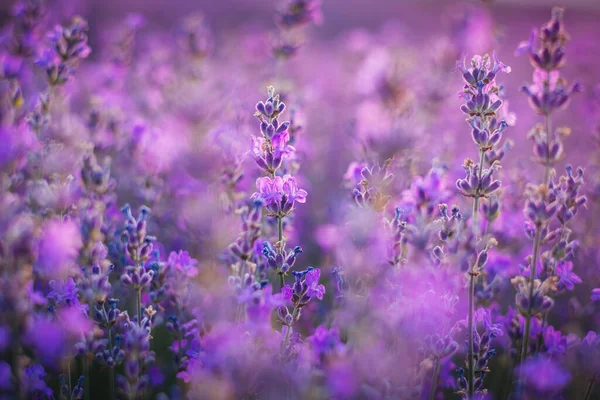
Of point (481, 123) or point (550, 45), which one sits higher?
point (550, 45)

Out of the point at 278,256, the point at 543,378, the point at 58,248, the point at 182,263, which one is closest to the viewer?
the point at 543,378

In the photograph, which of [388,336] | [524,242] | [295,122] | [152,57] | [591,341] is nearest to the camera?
[388,336]

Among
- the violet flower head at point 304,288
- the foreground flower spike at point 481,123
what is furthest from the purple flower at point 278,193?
the foreground flower spike at point 481,123

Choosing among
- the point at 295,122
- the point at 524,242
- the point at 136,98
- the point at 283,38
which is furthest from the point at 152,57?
the point at 524,242

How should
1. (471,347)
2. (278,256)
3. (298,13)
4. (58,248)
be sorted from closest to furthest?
(58,248), (471,347), (278,256), (298,13)

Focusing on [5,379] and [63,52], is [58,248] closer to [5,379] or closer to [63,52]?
[5,379]

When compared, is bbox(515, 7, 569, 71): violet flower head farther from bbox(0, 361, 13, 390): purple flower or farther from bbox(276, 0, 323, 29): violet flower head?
bbox(0, 361, 13, 390): purple flower

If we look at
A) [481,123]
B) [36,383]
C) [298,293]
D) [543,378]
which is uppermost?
[481,123]

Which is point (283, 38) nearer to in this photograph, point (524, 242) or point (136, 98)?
point (136, 98)

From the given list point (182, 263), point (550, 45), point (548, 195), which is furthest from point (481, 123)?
point (182, 263)

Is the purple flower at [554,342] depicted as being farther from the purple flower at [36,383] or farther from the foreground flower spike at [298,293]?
the purple flower at [36,383]

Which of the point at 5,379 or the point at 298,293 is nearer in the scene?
the point at 5,379
